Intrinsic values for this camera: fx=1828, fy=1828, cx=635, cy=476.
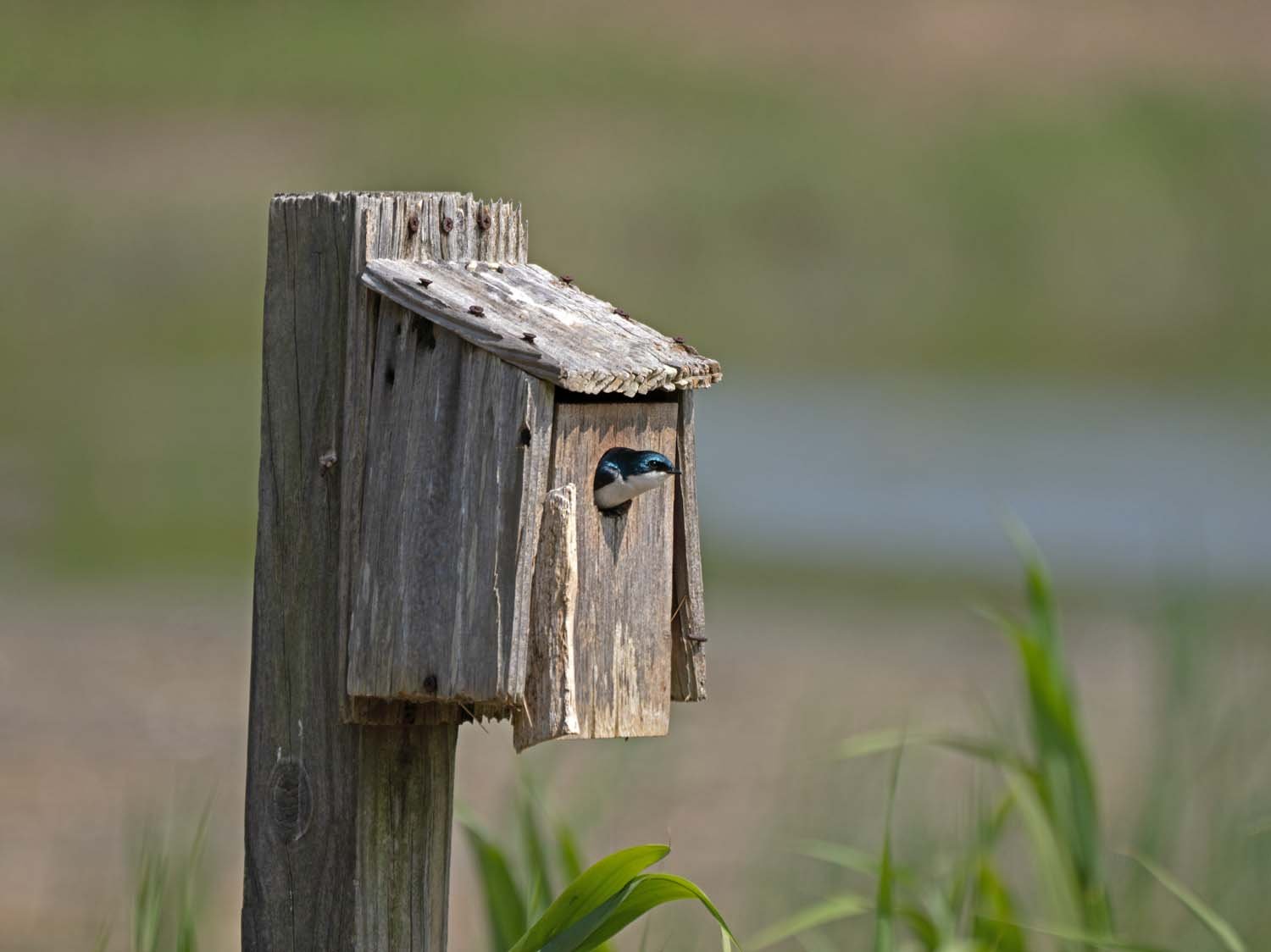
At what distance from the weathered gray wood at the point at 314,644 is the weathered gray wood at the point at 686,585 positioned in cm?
38

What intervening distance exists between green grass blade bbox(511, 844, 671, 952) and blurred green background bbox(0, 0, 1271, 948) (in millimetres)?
1531

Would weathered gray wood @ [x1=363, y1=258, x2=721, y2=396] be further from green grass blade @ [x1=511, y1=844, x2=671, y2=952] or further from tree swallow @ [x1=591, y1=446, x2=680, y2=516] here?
green grass blade @ [x1=511, y1=844, x2=671, y2=952]

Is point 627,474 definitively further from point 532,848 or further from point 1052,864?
point 1052,864

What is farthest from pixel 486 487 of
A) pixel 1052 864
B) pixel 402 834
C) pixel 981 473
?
pixel 981 473

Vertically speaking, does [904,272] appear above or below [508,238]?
above

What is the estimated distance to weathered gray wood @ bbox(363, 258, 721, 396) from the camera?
7.79ft

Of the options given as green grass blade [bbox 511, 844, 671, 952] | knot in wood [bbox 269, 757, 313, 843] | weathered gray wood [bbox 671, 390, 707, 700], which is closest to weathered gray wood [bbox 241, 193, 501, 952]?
knot in wood [bbox 269, 757, 313, 843]

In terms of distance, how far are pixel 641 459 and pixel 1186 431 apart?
14.4 m

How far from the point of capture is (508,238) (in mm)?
2648

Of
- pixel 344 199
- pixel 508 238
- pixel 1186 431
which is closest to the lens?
pixel 344 199

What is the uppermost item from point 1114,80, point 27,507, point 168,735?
point 1114,80

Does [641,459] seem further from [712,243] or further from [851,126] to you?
[851,126]

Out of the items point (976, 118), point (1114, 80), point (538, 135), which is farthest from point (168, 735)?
point (1114, 80)

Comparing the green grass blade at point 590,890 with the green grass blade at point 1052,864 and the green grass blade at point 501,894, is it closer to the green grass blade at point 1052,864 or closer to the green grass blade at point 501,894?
the green grass blade at point 501,894
